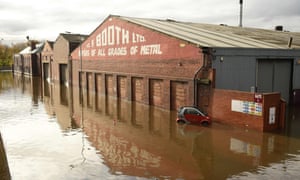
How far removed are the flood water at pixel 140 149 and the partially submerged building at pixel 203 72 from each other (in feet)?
4.98

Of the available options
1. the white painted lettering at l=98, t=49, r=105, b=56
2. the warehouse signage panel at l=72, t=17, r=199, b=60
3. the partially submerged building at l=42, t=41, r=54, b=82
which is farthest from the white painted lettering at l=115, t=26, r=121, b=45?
the partially submerged building at l=42, t=41, r=54, b=82

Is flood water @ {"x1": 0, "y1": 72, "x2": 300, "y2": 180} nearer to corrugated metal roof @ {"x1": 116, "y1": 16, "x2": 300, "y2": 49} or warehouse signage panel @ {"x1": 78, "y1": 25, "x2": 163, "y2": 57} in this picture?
corrugated metal roof @ {"x1": 116, "y1": 16, "x2": 300, "y2": 49}

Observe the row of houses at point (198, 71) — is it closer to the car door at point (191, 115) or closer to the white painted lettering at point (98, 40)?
the white painted lettering at point (98, 40)

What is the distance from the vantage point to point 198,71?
22.7 metres

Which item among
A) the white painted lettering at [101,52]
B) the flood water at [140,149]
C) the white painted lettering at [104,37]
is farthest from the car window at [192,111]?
the white painted lettering at [101,52]

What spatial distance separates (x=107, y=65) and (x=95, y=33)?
19.6 feet

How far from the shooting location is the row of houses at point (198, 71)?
19.6 meters

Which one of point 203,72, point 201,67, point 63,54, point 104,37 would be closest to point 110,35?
point 104,37

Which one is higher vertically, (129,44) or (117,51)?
(129,44)

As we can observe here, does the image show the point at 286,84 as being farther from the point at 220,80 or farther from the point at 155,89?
the point at 155,89

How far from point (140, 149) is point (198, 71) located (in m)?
9.61


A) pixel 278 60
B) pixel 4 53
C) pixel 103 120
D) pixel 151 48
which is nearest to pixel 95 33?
pixel 151 48

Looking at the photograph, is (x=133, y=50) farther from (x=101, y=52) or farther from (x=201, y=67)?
(x=201, y=67)

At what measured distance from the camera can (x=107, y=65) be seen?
37.4 meters
